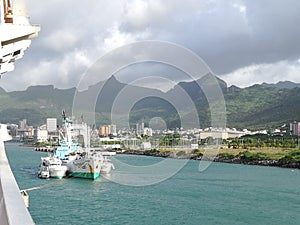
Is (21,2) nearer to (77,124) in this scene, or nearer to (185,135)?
(77,124)

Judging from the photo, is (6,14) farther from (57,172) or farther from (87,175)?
(57,172)

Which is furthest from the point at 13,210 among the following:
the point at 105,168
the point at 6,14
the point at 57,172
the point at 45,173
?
the point at 105,168

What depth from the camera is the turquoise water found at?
1312cm

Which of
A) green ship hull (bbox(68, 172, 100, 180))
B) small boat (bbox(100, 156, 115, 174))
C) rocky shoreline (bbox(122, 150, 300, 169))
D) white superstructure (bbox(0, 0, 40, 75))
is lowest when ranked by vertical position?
rocky shoreline (bbox(122, 150, 300, 169))

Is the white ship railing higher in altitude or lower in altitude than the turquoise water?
higher

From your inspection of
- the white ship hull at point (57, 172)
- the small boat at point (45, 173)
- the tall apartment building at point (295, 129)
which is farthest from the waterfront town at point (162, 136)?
the small boat at point (45, 173)

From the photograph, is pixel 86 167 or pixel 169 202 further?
pixel 86 167

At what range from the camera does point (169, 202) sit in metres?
16.2

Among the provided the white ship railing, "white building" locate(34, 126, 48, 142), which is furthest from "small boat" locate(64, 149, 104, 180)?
"white building" locate(34, 126, 48, 142)

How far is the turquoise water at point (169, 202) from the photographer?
13.1m

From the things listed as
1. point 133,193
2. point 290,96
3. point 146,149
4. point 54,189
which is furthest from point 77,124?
point 290,96

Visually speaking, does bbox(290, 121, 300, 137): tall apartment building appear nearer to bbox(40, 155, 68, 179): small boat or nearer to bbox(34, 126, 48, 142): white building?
bbox(40, 155, 68, 179): small boat

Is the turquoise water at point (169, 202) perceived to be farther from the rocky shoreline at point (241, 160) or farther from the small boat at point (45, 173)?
the rocky shoreline at point (241, 160)

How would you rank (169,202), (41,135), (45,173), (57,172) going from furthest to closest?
1. (41,135)
2. (57,172)
3. (45,173)
4. (169,202)
